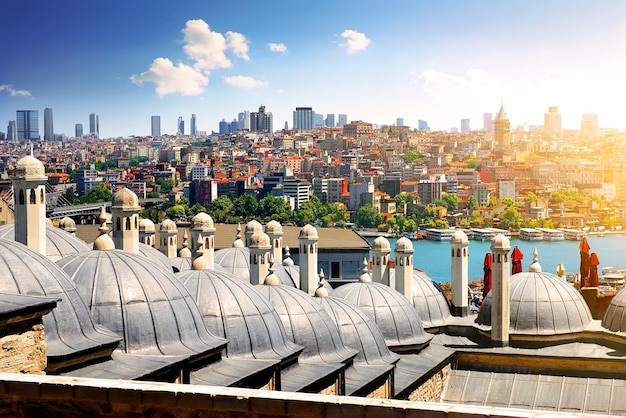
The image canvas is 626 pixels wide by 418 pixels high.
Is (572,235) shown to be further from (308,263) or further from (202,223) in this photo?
(202,223)

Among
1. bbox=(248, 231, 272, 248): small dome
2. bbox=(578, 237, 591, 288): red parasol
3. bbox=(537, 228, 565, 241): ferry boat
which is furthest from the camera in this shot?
bbox=(537, 228, 565, 241): ferry boat

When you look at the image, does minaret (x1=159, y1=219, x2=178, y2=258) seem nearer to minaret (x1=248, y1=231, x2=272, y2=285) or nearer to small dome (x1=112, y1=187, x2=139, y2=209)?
minaret (x1=248, y1=231, x2=272, y2=285)

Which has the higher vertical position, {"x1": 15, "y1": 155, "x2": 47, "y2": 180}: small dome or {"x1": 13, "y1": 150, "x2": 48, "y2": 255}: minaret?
{"x1": 15, "y1": 155, "x2": 47, "y2": 180}: small dome

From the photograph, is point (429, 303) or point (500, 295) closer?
point (500, 295)

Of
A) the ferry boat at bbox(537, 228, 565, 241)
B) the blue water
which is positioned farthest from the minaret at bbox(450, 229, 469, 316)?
the ferry boat at bbox(537, 228, 565, 241)

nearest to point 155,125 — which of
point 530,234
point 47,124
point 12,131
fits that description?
point 47,124

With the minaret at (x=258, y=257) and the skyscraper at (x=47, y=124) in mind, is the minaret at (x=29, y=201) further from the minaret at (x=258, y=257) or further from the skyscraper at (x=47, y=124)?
the skyscraper at (x=47, y=124)
